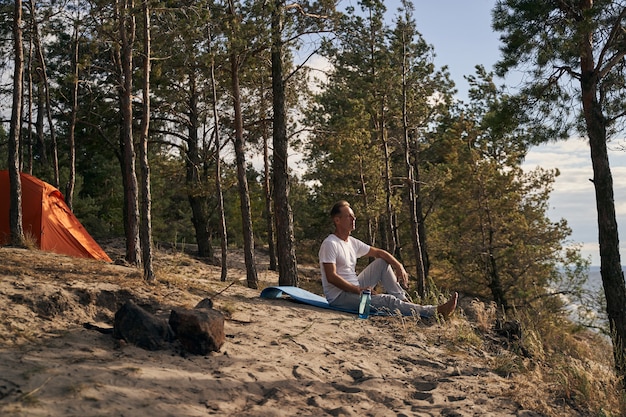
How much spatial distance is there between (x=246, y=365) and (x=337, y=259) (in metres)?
3.29

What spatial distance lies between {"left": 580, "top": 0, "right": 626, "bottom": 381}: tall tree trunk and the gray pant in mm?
3618

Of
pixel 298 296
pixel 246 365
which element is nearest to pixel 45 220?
pixel 298 296

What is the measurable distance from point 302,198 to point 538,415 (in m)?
27.2

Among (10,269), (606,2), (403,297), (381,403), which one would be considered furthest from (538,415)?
(606,2)

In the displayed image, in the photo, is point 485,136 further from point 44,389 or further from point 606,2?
point 44,389

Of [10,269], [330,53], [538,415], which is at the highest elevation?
[330,53]

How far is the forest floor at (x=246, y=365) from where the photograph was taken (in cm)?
401

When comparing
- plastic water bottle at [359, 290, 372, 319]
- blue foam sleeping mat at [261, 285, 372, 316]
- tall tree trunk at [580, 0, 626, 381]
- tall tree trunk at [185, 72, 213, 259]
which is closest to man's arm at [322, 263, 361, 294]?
plastic water bottle at [359, 290, 372, 319]

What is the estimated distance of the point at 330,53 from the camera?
42.9 ft

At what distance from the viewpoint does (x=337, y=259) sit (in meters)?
8.12

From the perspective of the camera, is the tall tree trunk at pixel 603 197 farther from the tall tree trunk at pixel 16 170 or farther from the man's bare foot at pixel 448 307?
the tall tree trunk at pixel 16 170

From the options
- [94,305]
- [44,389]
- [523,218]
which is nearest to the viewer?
[44,389]

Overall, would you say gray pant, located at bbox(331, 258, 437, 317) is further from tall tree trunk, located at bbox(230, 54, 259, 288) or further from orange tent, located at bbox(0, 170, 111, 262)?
orange tent, located at bbox(0, 170, 111, 262)

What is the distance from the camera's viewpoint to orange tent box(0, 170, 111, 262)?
561 inches
